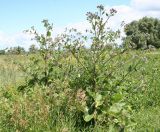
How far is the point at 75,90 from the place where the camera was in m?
6.92

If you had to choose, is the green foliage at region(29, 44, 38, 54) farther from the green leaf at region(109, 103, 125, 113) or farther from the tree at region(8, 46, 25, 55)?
the green leaf at region(109, 103, 125, 113)

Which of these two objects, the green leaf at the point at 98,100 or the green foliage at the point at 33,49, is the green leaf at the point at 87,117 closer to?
the green leaf at the point at 98,100

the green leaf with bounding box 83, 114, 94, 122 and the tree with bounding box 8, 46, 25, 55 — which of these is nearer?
the green leaf with bounding box 83, 114, 94, 122

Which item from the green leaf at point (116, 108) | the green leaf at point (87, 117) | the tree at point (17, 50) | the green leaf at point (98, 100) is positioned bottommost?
the green leaf at point (87, 117)

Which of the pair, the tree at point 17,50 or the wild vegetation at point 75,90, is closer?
the wild vegetation at point 75,90

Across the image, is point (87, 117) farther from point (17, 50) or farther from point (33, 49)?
point (17, 50)

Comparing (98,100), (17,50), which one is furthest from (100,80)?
(17,50)

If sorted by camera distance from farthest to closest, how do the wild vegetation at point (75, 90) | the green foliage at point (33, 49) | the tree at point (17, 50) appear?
the tree at point (17, 50), the green foliage at point (33, 49), the wild vegetation at point (75, 90)

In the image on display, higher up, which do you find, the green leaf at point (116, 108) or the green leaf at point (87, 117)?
the green leaf at point (116, 108)

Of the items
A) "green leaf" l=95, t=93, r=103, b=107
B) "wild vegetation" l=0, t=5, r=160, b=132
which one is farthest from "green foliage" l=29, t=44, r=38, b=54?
"green leaf" l=95, t=93, r=103, b=107

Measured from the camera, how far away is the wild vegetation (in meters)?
6.30

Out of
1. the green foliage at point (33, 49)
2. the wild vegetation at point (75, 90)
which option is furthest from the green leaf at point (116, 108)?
the green foliage at point (33, 49)

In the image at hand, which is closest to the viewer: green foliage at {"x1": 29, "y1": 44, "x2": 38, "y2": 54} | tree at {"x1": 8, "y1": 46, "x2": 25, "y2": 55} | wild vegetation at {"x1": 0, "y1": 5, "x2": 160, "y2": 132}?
wild vegetation at {"x1": 0, "y1": 5, "x2": 160, "y2": 132}

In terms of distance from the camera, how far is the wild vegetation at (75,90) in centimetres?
630
